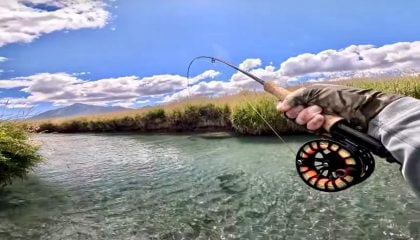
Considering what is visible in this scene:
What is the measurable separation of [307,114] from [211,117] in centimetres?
1535

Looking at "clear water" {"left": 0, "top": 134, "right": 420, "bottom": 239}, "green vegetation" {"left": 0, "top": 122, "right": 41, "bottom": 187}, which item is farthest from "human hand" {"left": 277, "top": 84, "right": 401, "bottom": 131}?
"green vegetation" {"left": 0, "top": 122, "right": 41, "bottom": 187}

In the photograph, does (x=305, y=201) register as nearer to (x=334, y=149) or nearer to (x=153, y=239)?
(x=153, y=239)

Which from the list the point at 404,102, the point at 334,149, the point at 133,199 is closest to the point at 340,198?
the point at 133,199

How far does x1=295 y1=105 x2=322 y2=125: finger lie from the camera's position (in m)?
2.34

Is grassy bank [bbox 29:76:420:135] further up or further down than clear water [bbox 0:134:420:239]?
further up

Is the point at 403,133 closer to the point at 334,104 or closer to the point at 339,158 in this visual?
the point at 334,104

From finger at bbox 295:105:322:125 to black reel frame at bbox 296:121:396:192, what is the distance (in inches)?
4.8

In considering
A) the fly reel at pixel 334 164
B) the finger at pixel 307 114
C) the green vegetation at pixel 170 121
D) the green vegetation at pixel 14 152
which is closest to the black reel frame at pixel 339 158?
the fly reel at pixel 334 164

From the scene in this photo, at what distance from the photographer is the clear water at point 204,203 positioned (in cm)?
555

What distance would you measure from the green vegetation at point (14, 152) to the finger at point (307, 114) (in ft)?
21.2

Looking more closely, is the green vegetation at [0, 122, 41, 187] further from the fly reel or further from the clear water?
the fly reel

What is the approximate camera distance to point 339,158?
258 centimetres

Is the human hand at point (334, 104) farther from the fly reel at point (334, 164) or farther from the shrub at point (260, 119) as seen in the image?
the shrub at point (260, 119)

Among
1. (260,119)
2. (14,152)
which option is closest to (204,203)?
(14,152)
